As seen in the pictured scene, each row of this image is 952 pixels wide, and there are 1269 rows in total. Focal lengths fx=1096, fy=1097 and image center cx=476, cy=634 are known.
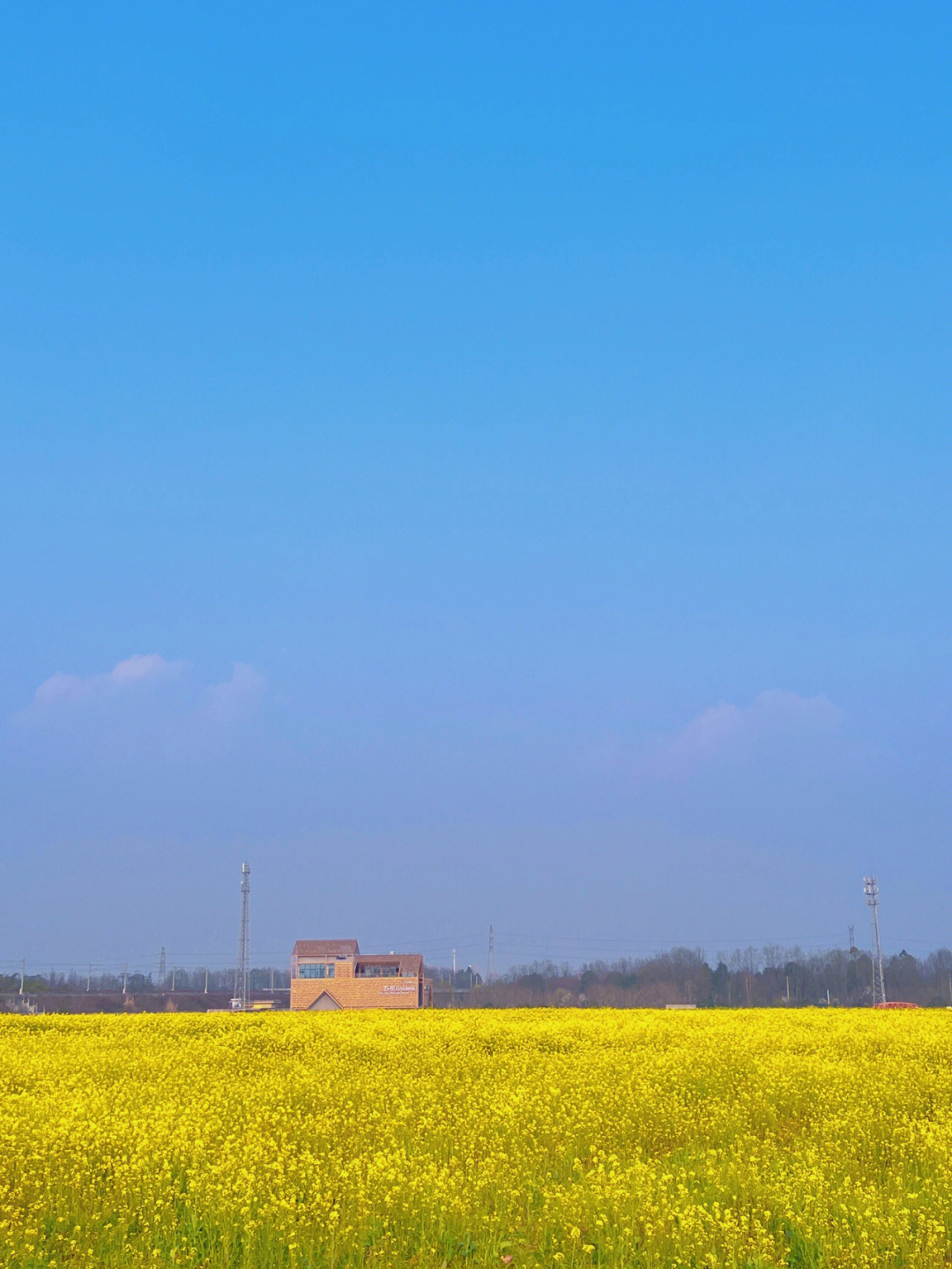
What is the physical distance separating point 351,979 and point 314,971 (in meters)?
8.73

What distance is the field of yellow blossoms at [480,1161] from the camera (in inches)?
404

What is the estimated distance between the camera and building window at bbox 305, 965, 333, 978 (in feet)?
345

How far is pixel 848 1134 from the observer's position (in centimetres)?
1434

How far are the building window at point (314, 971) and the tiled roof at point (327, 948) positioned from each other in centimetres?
133

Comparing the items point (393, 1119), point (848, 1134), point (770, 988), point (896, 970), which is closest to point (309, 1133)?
point (393, 1119)

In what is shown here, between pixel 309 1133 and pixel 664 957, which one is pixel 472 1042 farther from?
pixel 664 957

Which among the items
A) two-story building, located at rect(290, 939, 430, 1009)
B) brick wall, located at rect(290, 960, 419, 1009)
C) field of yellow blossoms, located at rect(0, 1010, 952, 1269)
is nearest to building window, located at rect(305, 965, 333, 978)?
two-story building, located at rect(290, 939, 430, 1009)

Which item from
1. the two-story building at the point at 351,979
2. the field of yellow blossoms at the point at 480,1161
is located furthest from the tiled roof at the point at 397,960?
the field of yellow blossoms at the point at 480,1161

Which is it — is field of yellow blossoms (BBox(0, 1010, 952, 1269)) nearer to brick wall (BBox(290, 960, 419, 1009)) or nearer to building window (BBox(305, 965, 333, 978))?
brick wall (BBox(290, 960, 419, 1009))

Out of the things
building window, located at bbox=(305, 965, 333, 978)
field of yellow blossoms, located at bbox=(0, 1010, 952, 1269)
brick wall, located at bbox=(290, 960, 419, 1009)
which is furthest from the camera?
building window, located at bbox=(305, 965, 333, 978)

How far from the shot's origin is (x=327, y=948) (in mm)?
107812

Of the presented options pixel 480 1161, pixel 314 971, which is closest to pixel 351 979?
pixel 314 971

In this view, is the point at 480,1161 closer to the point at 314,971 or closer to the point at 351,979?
the point at 351,979

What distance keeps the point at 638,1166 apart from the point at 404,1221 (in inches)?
98.0
